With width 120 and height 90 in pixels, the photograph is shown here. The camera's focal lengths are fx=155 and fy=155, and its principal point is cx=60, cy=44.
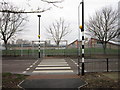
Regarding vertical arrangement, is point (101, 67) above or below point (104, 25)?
below

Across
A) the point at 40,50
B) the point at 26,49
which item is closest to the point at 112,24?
the point at 40,50

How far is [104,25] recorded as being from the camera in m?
26.4

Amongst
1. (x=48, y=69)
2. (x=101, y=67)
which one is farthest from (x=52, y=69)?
(x=101, y=67)

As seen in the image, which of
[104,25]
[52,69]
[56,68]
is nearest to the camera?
[52,69]

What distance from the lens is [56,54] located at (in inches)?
875

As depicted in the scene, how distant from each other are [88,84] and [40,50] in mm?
16389

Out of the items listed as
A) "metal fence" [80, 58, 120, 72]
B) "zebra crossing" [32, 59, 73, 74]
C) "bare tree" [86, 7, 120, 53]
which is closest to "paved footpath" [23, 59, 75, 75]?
"zebra crossing" [32, 59, 73, 74]

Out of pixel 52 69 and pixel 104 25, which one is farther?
pixel 104 25

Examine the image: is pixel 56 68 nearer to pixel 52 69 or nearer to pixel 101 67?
pixel 52 69

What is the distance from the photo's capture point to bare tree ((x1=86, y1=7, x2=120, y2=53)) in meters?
25.7

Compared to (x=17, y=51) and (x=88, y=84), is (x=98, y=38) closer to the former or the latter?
(x=17, y=51)

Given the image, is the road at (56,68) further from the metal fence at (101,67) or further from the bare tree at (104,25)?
the bare tree at (104,25)

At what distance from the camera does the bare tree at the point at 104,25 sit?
1010 inches

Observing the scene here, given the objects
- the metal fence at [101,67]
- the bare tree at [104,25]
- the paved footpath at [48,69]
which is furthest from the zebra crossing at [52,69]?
the bare tree at [104,25]
